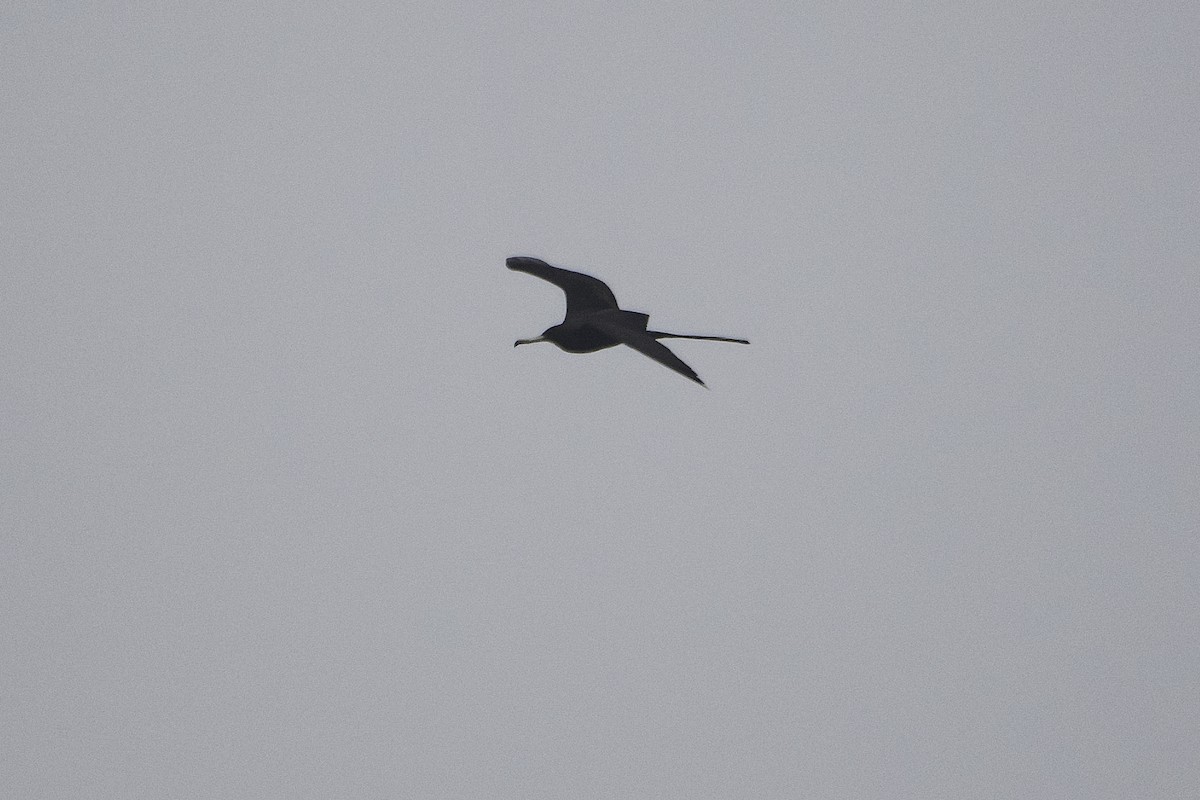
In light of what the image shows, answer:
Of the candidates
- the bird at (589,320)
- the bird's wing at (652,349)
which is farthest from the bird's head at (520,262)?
the bird's wing at (652,349)

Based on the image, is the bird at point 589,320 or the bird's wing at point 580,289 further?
the bird's wing at point 580,289

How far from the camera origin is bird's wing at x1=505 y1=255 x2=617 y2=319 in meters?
12.4

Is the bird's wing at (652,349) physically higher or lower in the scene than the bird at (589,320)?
lower

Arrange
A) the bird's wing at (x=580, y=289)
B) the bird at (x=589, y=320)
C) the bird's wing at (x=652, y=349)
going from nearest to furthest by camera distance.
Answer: the bird's wing at (x=652, y=349) < the bird at (x=589, y=320) < the bird's wing at (x=580, y=289)

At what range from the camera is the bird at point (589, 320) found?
32.2ft

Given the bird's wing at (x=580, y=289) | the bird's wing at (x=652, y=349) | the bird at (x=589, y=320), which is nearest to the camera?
the bird's wing at (x=652, y=349)

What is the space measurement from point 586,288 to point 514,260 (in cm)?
97

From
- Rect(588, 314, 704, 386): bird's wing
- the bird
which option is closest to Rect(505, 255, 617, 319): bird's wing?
the bird

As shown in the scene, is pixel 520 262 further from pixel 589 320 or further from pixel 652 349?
pixel 652 349

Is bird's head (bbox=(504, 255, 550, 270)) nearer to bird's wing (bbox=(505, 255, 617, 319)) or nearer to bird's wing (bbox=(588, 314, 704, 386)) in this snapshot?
bird's wing (bbox=(505, 255, 617, 319))

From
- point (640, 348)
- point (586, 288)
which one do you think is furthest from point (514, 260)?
point (640, 348)

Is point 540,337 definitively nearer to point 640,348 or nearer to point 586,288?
Answer: point 586,288

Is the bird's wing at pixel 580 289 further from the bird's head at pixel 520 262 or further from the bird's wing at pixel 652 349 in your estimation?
the bird's wing at pixel 652 349

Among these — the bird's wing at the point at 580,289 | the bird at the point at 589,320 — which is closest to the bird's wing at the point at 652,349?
the bird at the point at 589,320
